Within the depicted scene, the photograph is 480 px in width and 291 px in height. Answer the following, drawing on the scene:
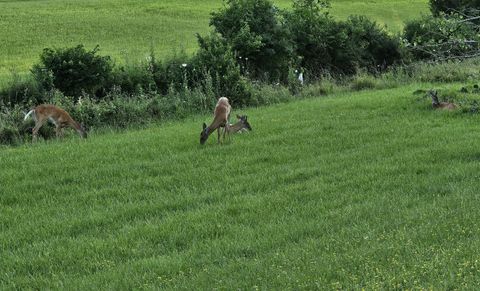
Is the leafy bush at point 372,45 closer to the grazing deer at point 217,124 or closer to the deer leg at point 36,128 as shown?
the grazing deer at point 217,124

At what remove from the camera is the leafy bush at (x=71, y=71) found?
17.3 metres

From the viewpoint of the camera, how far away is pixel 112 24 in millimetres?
39375

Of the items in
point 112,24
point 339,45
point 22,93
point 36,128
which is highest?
point 112,24

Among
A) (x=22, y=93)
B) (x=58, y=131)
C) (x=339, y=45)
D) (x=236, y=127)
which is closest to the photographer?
(x=236, y=127)

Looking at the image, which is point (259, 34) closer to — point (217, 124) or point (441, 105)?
point (441, 105)

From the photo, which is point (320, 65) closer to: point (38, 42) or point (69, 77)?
point (69, 77)

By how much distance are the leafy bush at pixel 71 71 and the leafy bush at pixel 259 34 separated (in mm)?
5257

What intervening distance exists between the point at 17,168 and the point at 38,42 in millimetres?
24437

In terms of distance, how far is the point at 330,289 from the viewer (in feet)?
17.7

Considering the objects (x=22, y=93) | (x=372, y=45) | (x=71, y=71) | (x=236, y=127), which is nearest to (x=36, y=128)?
(x=22, y=93)

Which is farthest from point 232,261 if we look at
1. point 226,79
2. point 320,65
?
point 320,65

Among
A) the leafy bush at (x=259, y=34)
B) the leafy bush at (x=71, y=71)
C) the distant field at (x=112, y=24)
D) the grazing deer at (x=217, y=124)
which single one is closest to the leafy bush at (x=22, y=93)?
the leafy bush at (x=71, y=71)

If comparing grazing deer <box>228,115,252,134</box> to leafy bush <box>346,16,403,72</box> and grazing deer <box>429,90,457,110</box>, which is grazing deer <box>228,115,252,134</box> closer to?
grazing deer <box>429,90,457,110</box>

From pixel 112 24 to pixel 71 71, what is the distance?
2300 cm
